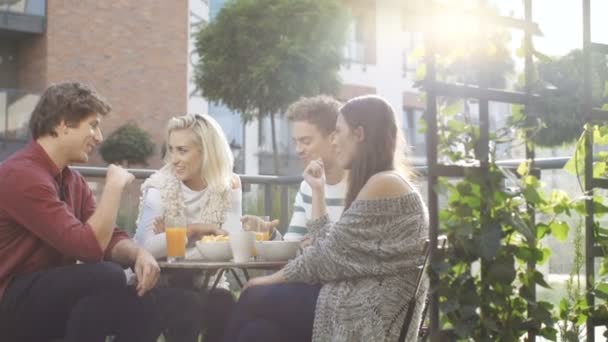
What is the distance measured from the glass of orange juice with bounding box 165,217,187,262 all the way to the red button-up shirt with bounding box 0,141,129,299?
1.21 feet

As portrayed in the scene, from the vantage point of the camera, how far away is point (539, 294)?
271 cm

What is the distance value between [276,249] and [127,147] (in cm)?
1749

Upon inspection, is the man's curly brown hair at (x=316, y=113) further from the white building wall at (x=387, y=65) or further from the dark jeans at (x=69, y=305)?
the white building wall at (x=387, y=65)

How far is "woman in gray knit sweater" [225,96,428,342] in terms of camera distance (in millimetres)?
2840

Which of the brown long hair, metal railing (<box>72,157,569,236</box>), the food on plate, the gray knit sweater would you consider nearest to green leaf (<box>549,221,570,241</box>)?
the gray knit sweater

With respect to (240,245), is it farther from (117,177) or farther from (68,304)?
(68,304)

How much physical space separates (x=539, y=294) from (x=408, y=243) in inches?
16.0

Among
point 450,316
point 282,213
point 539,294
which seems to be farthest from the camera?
point 282,213

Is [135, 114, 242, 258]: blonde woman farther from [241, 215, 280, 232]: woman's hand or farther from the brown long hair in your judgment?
the brown long hair

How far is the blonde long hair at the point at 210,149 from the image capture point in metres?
3.97

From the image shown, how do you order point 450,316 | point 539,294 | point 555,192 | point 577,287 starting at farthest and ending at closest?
point 577,287 → point 539,294 → point 555,192 → point 450,316

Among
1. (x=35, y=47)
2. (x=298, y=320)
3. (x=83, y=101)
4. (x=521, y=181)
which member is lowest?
(x=298, y=320)

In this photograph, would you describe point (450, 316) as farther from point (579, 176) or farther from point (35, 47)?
point (35, 47)

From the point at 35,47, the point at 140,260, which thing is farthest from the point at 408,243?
the point at 35,47
